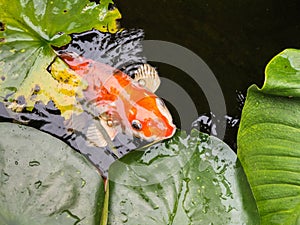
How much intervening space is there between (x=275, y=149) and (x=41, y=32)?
2.74 ft

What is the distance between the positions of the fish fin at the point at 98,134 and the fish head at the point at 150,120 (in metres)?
0.10

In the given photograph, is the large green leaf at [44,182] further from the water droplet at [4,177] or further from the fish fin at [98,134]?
the fish fin at [98,134]

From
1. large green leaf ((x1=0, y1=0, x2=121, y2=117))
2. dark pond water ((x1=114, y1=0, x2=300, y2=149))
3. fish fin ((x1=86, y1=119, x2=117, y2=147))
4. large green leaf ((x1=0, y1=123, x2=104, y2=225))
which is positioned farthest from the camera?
dark pond water ((x1=114, y1=0, x2=300, y2=149))

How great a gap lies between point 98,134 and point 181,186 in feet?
1.61

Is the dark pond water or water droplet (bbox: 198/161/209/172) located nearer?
water droplet (bbox: 198/161/209/172)

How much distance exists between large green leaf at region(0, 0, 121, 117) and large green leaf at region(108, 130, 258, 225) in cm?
44

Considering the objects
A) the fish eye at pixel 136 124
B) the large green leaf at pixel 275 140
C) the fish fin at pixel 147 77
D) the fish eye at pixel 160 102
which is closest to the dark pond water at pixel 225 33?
the fish fin at pixel 147 77

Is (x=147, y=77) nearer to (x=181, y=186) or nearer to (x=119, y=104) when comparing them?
(x=119, y=104)

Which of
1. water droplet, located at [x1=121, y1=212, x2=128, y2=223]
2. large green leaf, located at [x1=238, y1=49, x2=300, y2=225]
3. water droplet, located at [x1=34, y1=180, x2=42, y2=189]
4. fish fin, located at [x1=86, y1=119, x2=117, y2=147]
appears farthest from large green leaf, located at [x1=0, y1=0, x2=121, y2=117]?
large green leaf, located at [x1=238, y1=49, x2=300, y2=225]

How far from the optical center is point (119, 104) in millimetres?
1802

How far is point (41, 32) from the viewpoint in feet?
5.44

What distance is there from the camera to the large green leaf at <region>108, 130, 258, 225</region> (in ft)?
4.75

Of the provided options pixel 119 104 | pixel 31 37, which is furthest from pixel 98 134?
pixel 31 37

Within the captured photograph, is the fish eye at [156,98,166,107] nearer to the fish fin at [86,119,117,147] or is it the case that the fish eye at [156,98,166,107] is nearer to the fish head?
the fish head
